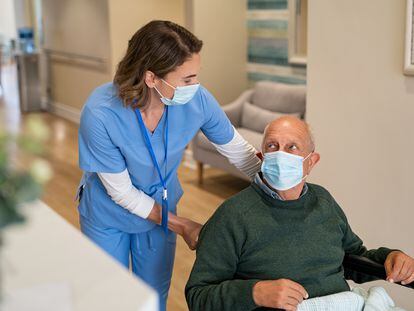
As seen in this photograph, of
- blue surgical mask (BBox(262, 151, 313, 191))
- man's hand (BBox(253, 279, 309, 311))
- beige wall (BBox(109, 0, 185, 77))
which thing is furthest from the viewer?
beige wall (BBox(109, 0, 185, 77))

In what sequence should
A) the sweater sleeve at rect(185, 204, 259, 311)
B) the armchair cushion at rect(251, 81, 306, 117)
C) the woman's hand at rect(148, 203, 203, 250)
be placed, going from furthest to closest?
the armchair cushion at rect(251, 81, 306, 117) < the woman's hand at rect(148, 203, 203, 250) < the sweater sleeve at rect(185, 204, 259, 311)

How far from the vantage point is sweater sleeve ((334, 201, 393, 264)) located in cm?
197

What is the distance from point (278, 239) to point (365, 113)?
3.18 feet

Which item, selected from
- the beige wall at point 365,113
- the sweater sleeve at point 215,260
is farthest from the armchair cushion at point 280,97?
the sweater sleeve at point 215,260

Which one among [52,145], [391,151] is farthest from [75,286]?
[52,145]

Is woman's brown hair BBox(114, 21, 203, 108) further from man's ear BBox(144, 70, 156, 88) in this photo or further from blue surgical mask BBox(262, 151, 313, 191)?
blue surgical mask BBox(262, 151, 313, 191)

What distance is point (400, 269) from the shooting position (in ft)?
6.12

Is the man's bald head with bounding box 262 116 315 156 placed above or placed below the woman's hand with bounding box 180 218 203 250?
above

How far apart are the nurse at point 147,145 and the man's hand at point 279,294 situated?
35cm

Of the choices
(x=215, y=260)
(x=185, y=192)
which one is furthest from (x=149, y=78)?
(x=185, y=192)

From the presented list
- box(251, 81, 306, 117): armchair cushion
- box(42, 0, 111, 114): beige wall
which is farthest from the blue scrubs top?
box(42, 0, 111, 114): beige wall

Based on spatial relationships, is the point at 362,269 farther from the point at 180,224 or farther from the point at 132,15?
the point at 132,15

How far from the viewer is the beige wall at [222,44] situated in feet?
18.7

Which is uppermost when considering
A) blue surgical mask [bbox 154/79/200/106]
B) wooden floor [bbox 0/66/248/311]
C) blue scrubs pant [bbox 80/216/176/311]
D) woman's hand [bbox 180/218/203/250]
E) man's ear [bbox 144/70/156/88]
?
man's ear [bbox 144/70/156/88]
